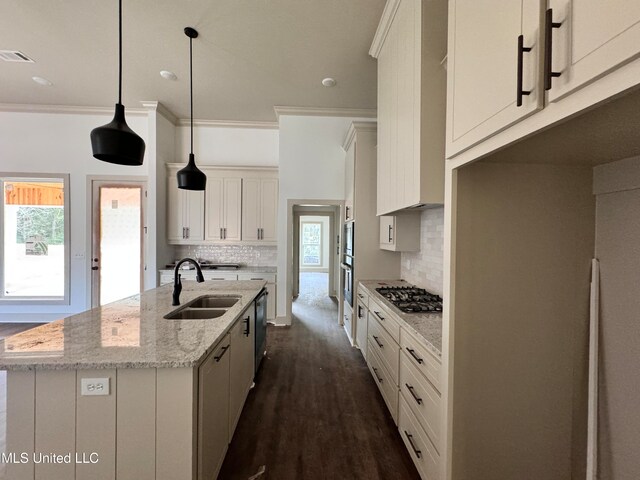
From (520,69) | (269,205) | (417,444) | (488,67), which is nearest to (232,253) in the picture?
(269,205)

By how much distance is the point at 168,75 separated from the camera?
3.49 meters

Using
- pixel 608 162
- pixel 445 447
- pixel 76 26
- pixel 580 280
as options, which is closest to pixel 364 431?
pixel 445 447

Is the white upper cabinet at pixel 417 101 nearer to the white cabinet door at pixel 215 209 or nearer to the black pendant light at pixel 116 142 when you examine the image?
the black pendant light at pixel 116 142

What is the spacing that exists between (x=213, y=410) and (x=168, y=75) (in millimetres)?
3890

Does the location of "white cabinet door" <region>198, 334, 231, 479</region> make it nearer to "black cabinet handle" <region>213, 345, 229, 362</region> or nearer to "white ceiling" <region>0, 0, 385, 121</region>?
"black cabinet handle" <region>213, 345, 229, 362</region>

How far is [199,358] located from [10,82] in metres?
5.23

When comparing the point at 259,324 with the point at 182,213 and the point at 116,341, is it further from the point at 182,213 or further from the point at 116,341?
the point at 182,213

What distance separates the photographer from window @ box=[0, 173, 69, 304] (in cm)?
440

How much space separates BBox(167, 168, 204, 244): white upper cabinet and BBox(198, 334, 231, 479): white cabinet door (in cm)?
348

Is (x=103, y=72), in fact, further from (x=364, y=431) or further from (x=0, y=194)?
(x=364, y=431)

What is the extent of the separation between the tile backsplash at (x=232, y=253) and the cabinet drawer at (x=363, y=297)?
216 centimetres

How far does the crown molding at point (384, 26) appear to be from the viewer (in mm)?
2215

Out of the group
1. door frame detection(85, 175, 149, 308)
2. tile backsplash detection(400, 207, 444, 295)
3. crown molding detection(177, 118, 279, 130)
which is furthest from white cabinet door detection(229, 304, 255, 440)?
crown molding detection(177, 118, 279, 130)

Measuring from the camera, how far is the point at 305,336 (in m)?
3.94
